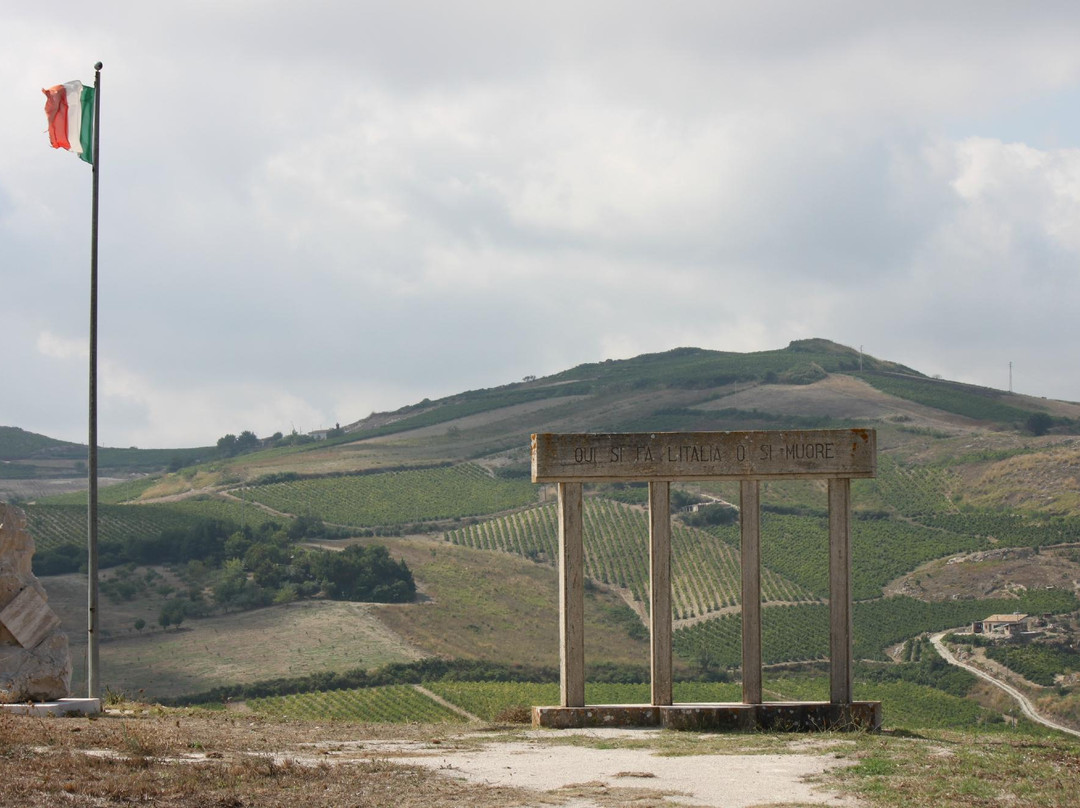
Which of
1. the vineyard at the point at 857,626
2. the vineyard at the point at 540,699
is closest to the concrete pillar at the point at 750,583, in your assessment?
the vineyard at the point at 540,699

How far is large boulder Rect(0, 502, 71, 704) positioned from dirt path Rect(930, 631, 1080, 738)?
45504mm

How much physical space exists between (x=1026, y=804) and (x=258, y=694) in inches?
2328

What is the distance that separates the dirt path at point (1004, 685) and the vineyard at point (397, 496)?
53.2 m

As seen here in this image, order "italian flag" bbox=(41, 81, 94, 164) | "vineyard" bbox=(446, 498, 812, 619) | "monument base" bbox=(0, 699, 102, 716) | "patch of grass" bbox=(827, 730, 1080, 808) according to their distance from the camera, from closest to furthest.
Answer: "patch of grass" bbox=(827, 730, 1080, 808)
"monument base" bbox=(0, 699, 102, 716)
"italian flag" bbox=(41, 81, 94, 164)
"vineyard" bbox=(446, 498, 812, 619)

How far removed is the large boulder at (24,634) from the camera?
20.3m

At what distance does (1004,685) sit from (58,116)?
5909 centimetres

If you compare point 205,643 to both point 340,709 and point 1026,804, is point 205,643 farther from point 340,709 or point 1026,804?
point 1026,804

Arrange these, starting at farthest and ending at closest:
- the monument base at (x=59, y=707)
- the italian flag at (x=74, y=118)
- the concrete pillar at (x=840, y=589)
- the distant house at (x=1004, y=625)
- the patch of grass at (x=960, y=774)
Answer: the distant house at (x=1004, y=625) → the italian flag at (x=74, y=118) → the concrete pillar at (x=840, y=589) → the monument base at (x=59, y=707) → the patch of grass at (x=960, y=774)

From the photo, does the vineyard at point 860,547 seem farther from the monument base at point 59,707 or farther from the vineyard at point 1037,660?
the monument base at point 59,707

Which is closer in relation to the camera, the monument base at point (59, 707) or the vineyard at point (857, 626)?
the monument base at point (59, 707)

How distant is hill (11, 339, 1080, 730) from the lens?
3406 inches

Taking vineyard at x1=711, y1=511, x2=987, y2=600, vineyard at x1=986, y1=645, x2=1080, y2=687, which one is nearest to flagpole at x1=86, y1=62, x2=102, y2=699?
vineyard at x1=986, y1=645, x2=1080, y2=687

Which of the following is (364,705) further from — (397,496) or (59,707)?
(397,496)

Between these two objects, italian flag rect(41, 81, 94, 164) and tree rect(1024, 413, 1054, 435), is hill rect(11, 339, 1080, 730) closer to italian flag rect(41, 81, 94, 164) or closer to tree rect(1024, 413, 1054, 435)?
tree rect(1024, 413, 1054, 435)
